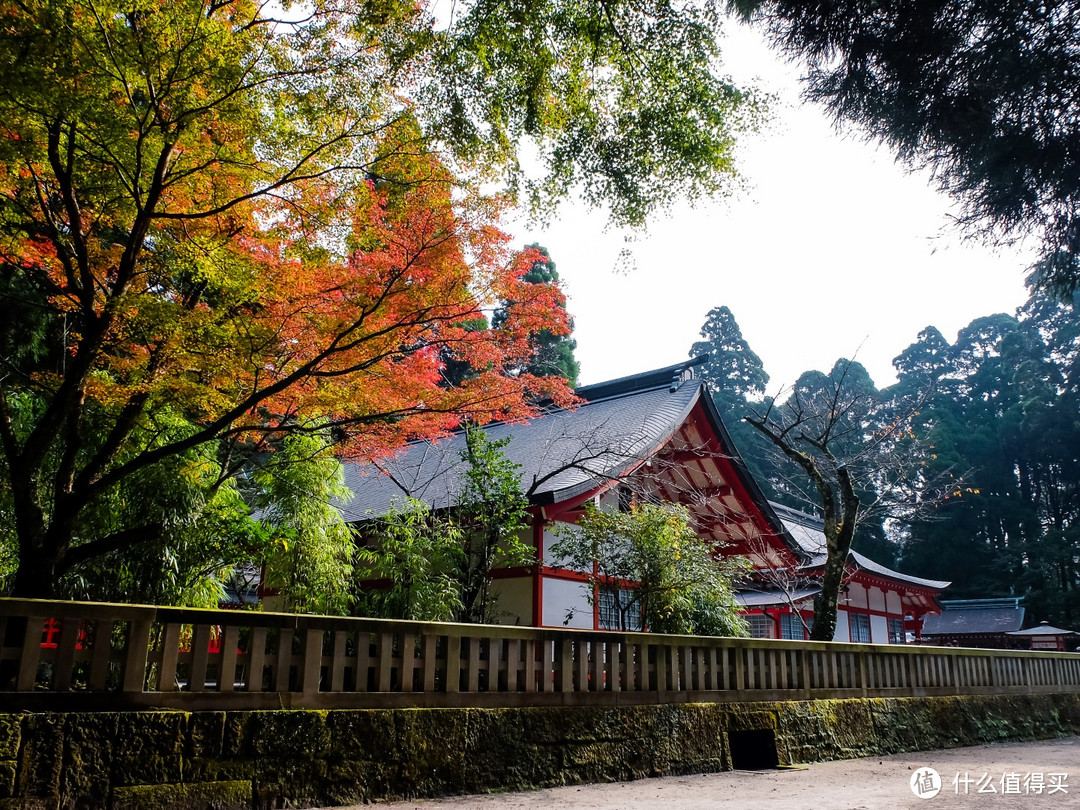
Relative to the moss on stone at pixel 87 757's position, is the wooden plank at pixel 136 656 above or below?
above

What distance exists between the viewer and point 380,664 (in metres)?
4.46

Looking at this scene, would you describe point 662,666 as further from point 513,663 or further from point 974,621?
point 974,621

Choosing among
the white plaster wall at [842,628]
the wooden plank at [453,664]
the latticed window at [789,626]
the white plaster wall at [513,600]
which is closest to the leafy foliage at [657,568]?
the white plaster wall at [513,600]

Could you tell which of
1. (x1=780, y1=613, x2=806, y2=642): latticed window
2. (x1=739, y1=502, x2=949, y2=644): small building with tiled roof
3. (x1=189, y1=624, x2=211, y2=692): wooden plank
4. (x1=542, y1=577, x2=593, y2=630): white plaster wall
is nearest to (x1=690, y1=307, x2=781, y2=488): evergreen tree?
(x1=739, y1=502, x2=949, y2=644): small building with tiled roof

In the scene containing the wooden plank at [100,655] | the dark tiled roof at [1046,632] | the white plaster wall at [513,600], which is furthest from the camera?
the dark tiled roof at [1046,632]

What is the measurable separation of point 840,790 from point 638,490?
21.8ft

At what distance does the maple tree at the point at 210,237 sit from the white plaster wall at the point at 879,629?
1580 cm

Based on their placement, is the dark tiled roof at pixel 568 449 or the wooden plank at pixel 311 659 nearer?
the wooden plank at pixel 311 659

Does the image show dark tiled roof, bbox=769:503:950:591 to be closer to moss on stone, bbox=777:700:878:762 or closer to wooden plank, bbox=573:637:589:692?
moss on stone, bbox=777:700:878:762

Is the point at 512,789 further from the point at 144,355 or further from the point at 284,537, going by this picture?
the point at 284,537

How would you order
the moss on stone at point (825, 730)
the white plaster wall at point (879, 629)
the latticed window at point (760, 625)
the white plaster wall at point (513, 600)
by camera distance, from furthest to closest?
the white plaster wall at point (879, 629) → the latticed window at point (760, 625) → the white plaster wall at point (513, 600) → the moss on stone at point (825, 730)

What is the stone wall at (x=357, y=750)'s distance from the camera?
3354mm

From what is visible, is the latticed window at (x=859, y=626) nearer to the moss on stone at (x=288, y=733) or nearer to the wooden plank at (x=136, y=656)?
the moss on stone at (x=288, y=733)

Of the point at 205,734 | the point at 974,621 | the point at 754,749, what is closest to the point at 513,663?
the point at 205,734
